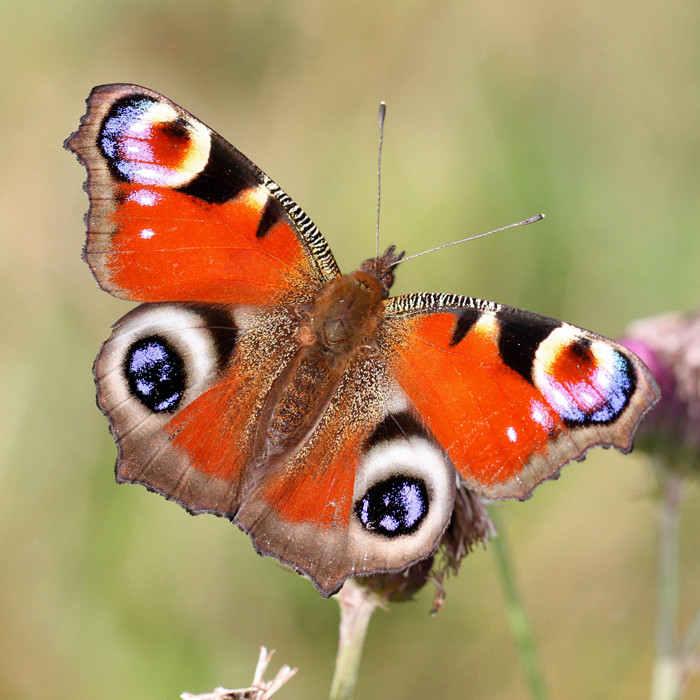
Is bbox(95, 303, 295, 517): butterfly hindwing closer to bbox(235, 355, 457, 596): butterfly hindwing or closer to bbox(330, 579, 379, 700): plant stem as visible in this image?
bbox(235, 355, 457, 596): butterfly hindwing

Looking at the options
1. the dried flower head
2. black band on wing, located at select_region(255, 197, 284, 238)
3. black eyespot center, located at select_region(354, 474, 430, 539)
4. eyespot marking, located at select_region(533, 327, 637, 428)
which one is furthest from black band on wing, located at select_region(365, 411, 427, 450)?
the dried flower head

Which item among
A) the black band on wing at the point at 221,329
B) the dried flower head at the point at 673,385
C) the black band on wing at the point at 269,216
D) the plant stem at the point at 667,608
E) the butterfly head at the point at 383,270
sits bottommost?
the plant stem at the point at 667,608

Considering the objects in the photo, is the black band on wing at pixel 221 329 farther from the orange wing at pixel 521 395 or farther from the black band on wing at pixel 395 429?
the orange wing at pixel 521 395

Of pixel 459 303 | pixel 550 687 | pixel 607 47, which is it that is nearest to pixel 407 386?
pixel 459 303

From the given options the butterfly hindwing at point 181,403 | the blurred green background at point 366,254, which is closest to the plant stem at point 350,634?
the butterfly hindwing at point 181,403

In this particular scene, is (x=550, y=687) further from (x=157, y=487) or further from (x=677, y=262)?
(x=157, y=487)

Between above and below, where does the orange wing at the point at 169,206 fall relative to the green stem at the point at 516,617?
above

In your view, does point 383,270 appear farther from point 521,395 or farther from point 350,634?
point 350,634

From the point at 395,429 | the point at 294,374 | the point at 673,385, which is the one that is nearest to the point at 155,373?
the point at 294,374
